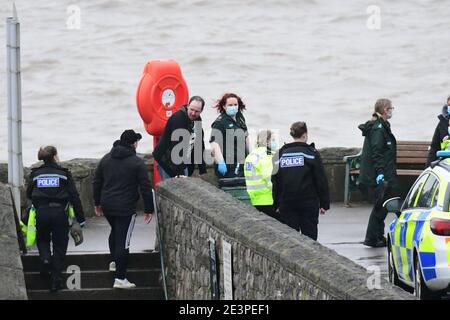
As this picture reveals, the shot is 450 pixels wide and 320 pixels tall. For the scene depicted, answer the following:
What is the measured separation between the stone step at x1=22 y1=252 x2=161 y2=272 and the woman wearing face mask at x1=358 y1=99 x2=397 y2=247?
230 centimetres

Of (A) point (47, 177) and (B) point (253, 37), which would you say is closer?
(A) point (47, 177)

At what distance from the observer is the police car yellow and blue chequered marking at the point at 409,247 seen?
12000 millimetres

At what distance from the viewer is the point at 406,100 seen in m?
45.7

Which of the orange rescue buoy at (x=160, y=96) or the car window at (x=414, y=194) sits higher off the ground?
the orange rescue buoy at (x=160, y=96)

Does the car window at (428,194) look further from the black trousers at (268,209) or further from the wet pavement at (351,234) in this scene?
the black trousers at (268,209)

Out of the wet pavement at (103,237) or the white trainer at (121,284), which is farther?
the wet pavement at (103,237)

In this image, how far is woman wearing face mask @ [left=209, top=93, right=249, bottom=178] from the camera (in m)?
15.4

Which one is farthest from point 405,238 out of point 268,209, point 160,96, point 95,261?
point 160,96

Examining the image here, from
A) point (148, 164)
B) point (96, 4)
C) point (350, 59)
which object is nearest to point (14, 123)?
point (148, 164)

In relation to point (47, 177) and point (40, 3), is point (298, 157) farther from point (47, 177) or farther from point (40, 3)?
point (40, 3)

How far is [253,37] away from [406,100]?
9.16 metres

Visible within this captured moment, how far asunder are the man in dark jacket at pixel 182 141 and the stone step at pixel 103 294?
1260 millimetres

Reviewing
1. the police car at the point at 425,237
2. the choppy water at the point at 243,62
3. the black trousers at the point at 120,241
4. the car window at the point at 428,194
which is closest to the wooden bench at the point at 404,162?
the black trousers at the point at 120,241

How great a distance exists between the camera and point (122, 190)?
14.7m
